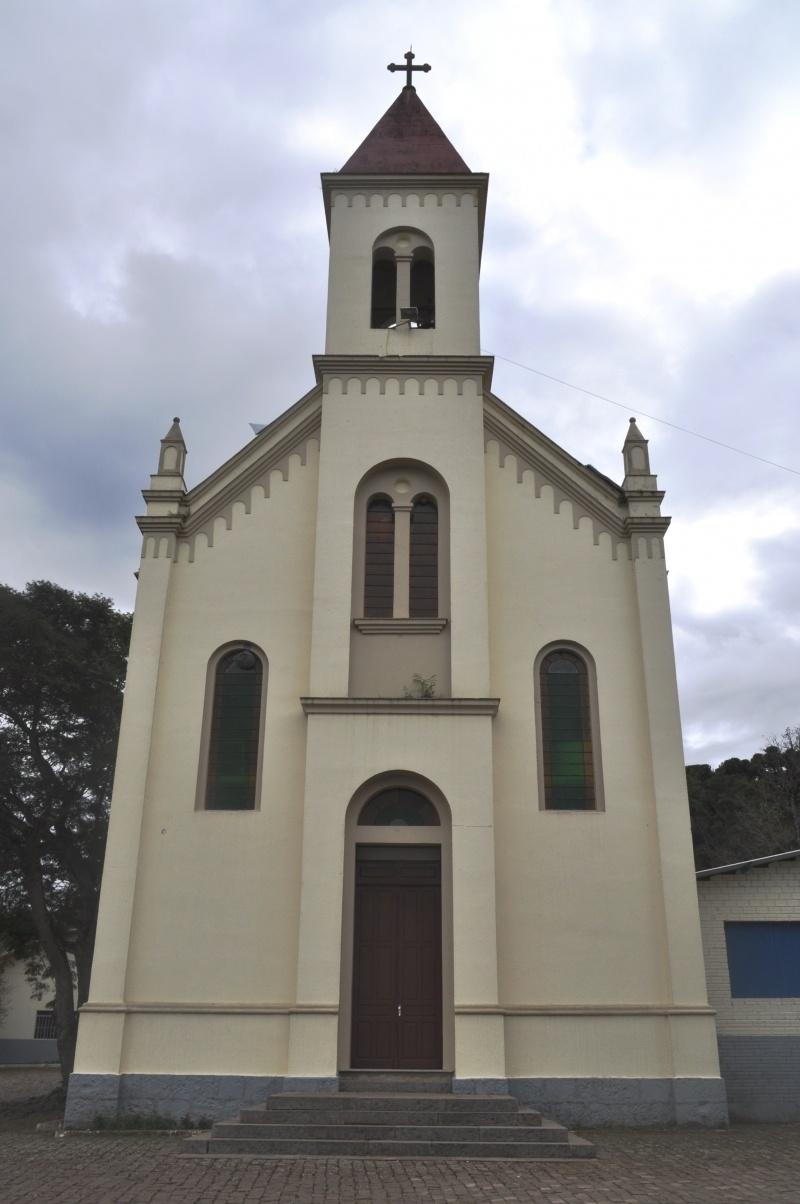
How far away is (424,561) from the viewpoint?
667 inches

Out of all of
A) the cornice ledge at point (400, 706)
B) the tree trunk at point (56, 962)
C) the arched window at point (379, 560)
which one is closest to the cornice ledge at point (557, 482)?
the arched window at point (379, 560)

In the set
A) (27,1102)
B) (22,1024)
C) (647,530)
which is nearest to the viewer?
(647,530)

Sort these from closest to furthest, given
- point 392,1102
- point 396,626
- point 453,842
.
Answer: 1. point 392,1102
2. point 453,842
3. point 396,626

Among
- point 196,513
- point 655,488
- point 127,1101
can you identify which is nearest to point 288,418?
point 196,513

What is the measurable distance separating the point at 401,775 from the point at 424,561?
388cm

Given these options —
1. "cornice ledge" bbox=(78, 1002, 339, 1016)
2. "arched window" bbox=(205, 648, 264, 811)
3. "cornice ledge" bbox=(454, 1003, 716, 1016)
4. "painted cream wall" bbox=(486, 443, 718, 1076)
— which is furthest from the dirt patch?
"painted cream wall" bbox=(486, 443, 718, 1076)

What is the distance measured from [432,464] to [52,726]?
43.9 ft

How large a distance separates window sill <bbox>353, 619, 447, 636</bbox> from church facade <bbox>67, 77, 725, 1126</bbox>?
50 mm

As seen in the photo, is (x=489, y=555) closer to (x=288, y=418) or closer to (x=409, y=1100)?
(x=288, y=418)

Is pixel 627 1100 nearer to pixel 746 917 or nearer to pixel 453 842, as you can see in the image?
pixel 746 917

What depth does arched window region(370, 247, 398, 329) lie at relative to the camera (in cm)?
1966

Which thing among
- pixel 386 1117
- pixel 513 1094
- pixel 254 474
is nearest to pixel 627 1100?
pixel 513 1094

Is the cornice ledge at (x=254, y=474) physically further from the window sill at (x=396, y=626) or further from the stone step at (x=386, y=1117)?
the stone step at (x=386, y=1117)

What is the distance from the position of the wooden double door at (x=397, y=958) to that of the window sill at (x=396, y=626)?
3468 mm
